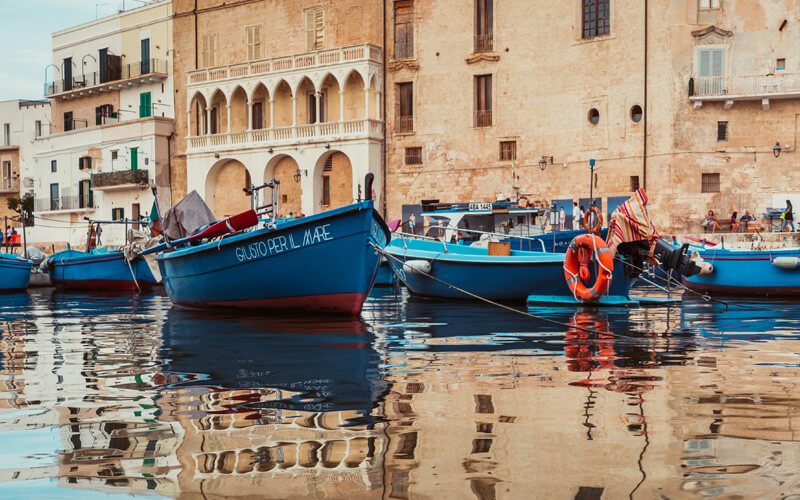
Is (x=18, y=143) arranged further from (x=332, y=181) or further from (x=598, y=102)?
(x=598, y=102)

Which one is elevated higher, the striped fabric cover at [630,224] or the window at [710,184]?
the window at [710,184]

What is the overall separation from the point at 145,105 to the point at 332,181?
11.6 meters

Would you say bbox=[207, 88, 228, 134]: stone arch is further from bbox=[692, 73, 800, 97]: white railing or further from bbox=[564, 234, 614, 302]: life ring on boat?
bbox=[564, 234, 614, 302]: life ring on boat

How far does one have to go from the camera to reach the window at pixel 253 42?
39844mm

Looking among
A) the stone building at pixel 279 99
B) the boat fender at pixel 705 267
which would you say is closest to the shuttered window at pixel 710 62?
the stone building at pixel 279 99

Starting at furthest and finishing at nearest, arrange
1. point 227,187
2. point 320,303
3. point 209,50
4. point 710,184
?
point 209,50 < point 227,187 < point 710,184 < point 320,303

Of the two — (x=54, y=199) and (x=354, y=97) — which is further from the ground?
(x=354, y=97)

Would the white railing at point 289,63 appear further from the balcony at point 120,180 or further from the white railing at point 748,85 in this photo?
the white railing at point 748,85

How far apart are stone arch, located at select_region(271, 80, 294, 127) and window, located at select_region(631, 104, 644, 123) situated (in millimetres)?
14172

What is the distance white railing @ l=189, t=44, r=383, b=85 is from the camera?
36.1 meters

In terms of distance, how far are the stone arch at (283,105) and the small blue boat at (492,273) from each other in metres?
21.8

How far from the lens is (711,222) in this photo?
30.0 metres

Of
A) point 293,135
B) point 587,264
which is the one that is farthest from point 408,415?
point 293,135

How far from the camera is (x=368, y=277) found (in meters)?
13.8
